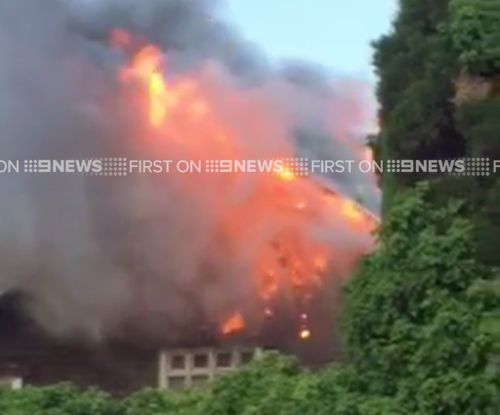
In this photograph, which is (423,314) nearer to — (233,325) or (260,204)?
(233,325)

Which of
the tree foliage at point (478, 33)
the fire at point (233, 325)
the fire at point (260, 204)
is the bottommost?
the fire at point (233, 325)

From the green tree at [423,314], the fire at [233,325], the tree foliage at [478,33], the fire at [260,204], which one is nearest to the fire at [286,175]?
the fire at [260,204]

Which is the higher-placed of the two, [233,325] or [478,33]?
[478,33]

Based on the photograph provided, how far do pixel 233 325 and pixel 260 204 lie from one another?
86 centimetres

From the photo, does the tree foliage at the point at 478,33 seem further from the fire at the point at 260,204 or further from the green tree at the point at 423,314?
the fire at the point at 260,204

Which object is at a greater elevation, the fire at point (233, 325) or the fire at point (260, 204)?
the fire at point (260, 204)

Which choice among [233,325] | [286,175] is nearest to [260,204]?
[286,175]

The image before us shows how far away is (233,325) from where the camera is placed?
29.1 ft

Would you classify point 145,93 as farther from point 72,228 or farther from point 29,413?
point 29,413

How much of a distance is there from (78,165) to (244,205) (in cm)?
117

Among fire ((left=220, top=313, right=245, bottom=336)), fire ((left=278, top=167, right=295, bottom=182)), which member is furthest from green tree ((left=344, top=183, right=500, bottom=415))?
fire ((left=278, top=167, right=295, bottom=182))

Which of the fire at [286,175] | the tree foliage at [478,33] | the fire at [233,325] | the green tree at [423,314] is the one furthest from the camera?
the fire at [286,175]

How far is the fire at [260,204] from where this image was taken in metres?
8.89

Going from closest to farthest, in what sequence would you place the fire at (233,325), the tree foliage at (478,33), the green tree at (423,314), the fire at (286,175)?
the green tree at (423,314) → the tree foliage at (478,33) → the fire at (233,325) → the fire at (286,175)
